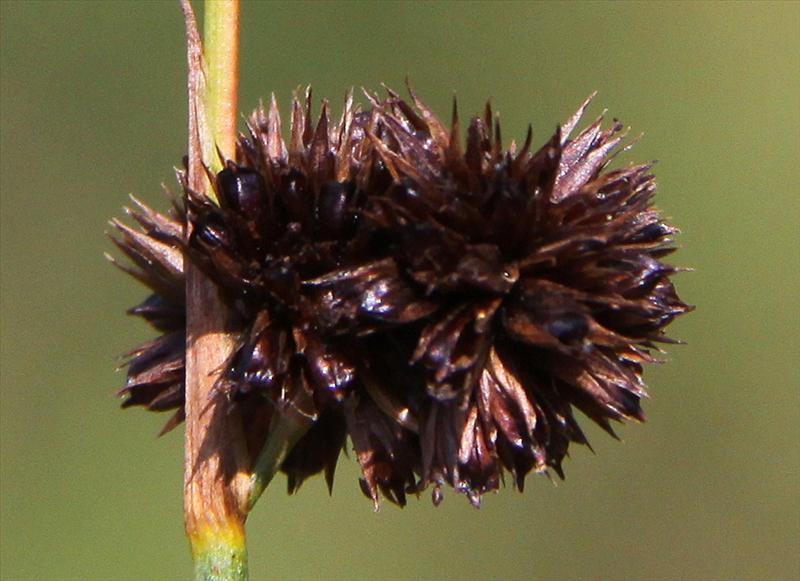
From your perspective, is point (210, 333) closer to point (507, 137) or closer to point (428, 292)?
point (428, 292)

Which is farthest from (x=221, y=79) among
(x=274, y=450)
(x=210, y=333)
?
(x=274, y=450)

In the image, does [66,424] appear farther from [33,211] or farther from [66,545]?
[33,211]

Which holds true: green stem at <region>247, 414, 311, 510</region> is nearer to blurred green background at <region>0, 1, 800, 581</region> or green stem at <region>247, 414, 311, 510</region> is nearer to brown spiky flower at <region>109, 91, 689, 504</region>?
brown spiky flower at <region>109, 91, 689, 504</region>

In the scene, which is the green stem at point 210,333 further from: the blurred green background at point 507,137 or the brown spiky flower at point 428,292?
the blurred green background at point 507,137

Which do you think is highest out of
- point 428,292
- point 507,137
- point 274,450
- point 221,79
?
point 507,137

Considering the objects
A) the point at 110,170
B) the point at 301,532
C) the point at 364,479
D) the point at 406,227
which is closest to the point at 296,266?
the point at 406,227

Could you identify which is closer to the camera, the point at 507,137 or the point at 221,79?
the point at 221,79
